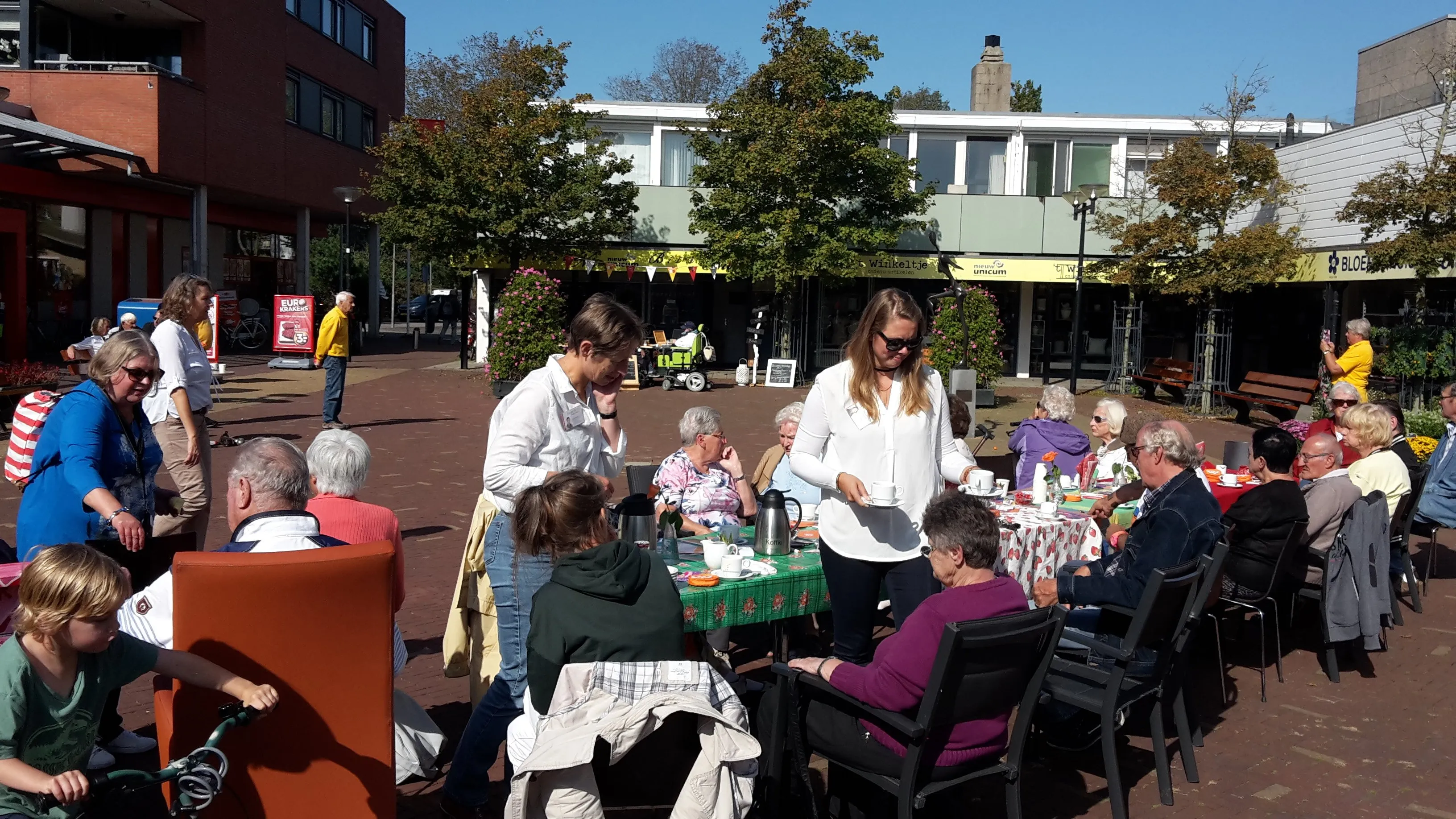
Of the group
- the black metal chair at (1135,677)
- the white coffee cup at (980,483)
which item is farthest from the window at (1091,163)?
the black metal chair at (1135,677)

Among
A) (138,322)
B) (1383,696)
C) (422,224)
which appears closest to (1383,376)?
(1383,696)

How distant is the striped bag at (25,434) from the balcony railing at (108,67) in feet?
65.6

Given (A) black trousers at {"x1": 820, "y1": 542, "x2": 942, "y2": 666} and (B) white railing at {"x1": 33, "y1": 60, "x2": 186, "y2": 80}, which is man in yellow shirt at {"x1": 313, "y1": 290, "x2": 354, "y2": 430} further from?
(B) white railing at {"x1": 33, "y1": 60, "x2": 186, "y2": 80}

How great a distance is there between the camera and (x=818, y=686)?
3600mm

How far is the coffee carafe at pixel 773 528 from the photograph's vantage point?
16.4 ft

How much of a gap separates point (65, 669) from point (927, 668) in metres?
2.37

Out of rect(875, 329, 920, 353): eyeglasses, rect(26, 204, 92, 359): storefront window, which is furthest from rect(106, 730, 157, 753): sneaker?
rect(26, 204, 92, 359): storefront window

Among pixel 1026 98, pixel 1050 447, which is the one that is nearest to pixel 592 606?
pixel 1050 447

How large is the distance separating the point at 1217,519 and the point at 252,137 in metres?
26.8

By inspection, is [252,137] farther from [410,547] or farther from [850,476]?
[850,476]

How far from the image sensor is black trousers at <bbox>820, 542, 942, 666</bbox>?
163 inches

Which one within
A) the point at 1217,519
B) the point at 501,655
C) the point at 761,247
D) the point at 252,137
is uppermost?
the point at 252,137

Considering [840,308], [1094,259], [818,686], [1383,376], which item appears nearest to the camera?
[818,686]

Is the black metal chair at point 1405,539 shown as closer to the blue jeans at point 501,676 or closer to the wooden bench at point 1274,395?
the blue jeans at point 501,676
